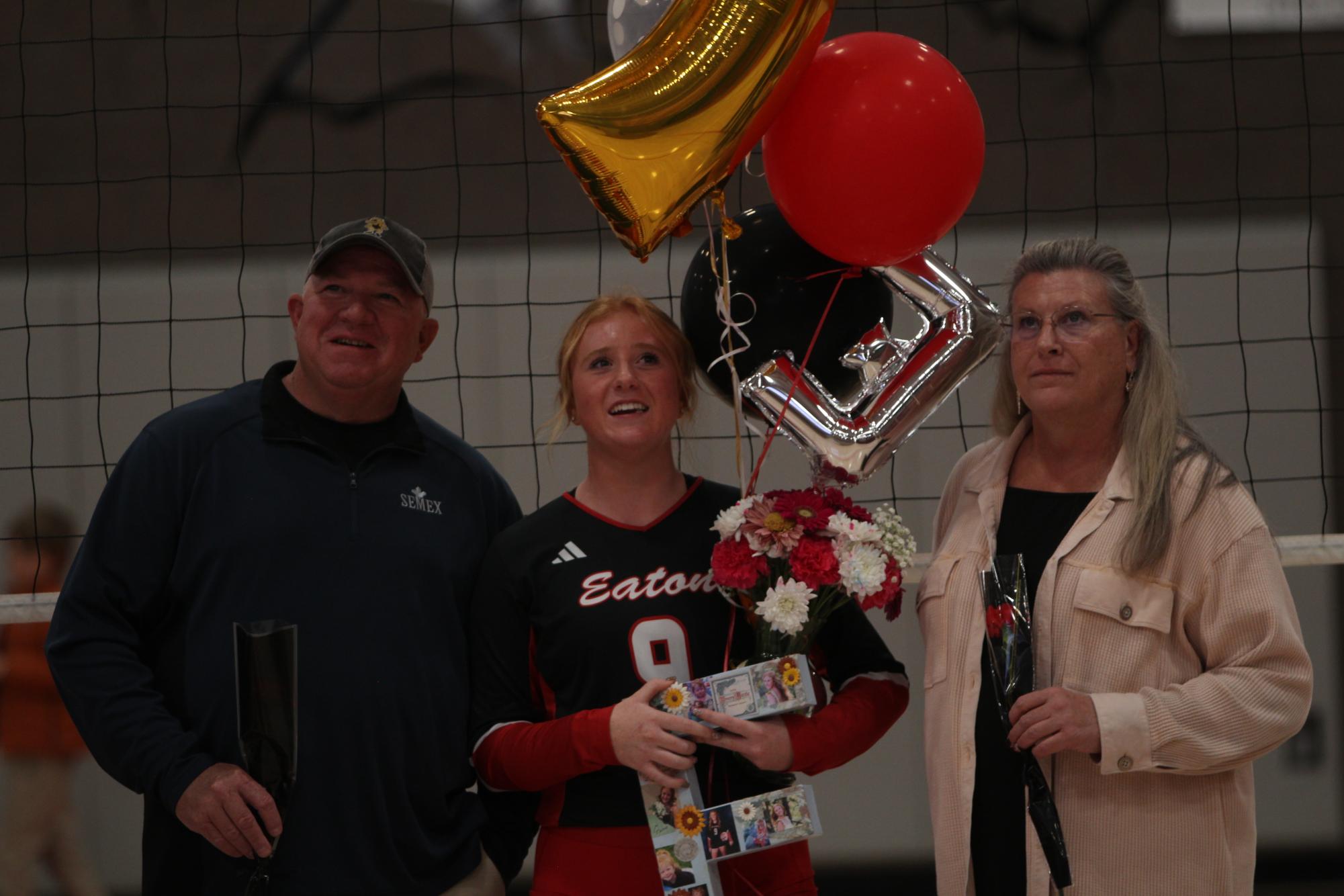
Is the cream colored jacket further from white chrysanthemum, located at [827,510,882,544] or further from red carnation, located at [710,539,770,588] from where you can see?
red carnation, located at [710,539,770,588]

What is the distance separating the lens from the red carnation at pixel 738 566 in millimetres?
1724

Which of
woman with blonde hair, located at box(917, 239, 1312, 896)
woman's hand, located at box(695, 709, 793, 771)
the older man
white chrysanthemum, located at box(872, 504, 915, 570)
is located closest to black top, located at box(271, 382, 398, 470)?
the older man

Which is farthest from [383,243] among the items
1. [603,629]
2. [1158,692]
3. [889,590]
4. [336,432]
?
[1158,692]

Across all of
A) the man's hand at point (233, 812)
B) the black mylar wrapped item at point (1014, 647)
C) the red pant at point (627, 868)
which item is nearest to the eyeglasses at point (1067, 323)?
the black mylar wrapped item at point (1014, 647)

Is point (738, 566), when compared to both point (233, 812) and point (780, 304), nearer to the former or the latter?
point (780, 304)

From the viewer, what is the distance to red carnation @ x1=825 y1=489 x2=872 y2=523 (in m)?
1.79

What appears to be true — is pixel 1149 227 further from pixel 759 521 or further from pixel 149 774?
pixel 149 774

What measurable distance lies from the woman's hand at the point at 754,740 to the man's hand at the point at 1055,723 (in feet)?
1.11

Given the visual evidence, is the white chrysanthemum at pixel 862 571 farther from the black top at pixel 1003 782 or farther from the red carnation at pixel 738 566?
the black top at pixel 1003 782

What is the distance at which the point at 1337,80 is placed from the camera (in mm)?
4375

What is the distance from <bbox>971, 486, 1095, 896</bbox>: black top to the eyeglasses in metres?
0.25

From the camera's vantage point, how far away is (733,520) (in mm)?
1771

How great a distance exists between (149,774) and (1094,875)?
1435 millimetres

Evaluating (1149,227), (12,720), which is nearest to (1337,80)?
(1149,227)
